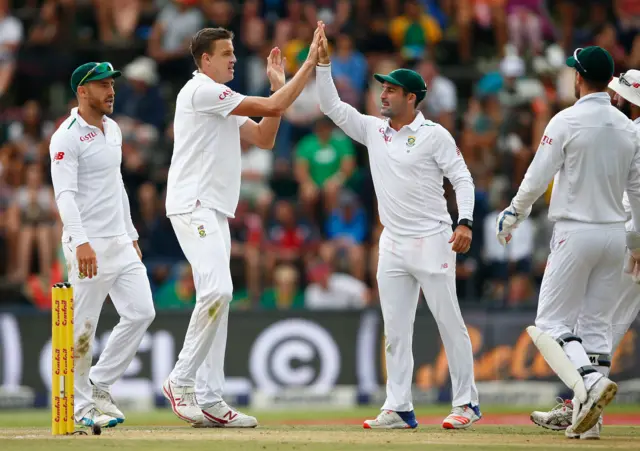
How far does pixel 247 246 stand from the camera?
16.5 m

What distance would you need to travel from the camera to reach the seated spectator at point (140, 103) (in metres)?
18.3

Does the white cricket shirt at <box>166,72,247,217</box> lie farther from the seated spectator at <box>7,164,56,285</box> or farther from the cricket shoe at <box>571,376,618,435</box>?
the seated spectator at <box>7,164,56,285</box>

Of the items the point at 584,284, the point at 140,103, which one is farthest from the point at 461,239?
the point at 140,103

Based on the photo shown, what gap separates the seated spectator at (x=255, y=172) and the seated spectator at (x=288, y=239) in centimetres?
67

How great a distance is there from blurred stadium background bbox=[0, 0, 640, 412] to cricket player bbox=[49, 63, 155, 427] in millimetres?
5622

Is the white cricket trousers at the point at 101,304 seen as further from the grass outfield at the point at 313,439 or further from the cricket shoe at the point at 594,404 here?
the cricket shoe at the point at 594,404

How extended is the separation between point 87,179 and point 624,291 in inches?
165

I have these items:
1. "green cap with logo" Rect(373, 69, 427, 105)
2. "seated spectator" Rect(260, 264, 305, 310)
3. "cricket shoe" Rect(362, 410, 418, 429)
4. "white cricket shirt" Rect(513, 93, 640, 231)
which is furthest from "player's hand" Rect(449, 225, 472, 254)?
"seated spectator" Rect(260, 264, 305, 310)

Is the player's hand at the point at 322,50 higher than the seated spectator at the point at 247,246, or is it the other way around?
the player's hand at the point at 322,50

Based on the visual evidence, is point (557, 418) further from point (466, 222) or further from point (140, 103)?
point (140, 103)

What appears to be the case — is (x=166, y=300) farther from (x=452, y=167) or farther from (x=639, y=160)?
(x=639, y=160)

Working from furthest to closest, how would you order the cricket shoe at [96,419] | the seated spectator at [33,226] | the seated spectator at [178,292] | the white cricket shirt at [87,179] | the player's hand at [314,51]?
the seated spectator at [33,226]
the seated spectator at [178,292]
the player's hand at [314,51]
the cricket shoe at [96,419]
the white cricket shirt at [87,179]

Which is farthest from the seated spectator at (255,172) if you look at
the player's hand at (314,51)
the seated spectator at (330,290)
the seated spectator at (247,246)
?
the player's hand at (314,51)

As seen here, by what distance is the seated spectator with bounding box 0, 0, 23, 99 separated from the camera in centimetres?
1905
